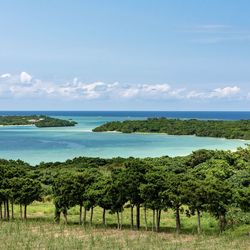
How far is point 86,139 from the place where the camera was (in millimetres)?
112938

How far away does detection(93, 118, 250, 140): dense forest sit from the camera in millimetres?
119144

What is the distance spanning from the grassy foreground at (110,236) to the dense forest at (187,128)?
285 feet

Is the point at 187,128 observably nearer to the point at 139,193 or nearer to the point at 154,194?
the point at 139,193

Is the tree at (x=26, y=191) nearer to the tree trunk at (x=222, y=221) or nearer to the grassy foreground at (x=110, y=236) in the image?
the grassy foreground at (x=110, y=236)

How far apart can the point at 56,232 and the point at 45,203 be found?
14356 millimetres

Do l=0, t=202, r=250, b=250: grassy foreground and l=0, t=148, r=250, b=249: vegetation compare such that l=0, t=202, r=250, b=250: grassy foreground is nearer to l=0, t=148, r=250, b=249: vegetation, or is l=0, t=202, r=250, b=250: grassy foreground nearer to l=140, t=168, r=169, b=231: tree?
l=0, t=148, r=250, b=249: vegetation

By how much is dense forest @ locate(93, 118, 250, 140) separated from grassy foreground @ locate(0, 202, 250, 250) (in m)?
86.9

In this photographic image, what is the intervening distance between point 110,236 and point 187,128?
110 metres

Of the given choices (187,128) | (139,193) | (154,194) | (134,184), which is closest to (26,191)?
(134,184)

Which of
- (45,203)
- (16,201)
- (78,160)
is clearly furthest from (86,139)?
(16,201)

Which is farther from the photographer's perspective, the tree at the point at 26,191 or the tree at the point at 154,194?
the tree at the point at 26,191

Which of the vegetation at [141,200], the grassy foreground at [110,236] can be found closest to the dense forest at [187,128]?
the vegetation at [141,200]

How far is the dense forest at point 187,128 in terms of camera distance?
11914 centimetres

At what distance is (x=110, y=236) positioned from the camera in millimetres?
25281
